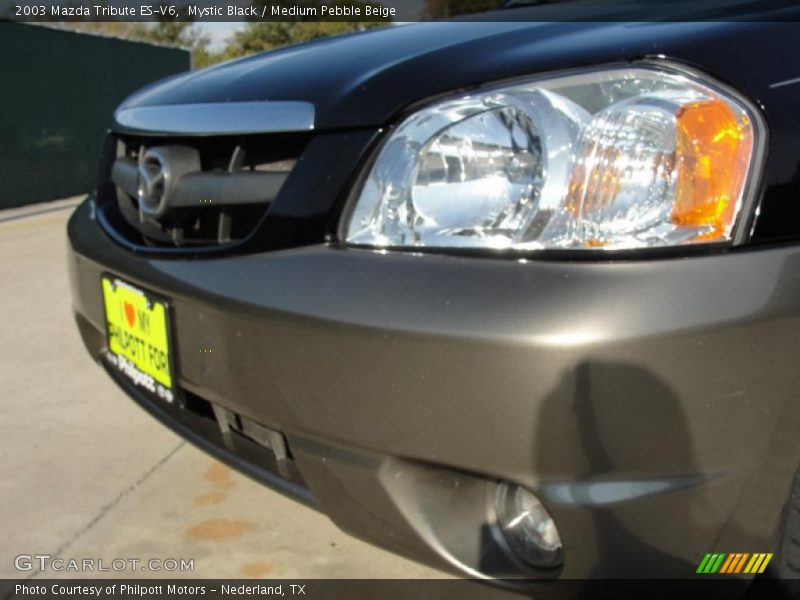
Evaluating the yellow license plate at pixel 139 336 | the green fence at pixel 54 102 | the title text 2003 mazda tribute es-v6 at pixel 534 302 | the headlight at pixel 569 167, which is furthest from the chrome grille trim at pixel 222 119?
the green fence at pixel 54 102

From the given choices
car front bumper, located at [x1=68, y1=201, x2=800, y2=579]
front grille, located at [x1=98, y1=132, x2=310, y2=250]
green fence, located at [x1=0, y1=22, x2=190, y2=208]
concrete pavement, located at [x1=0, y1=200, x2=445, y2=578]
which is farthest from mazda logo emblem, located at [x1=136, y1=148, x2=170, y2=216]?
green fence, located at [x1=0, y1=22, x2=190, y2=208]

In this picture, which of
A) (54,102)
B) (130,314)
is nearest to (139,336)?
(130,314)

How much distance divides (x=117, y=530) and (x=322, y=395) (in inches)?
42.7

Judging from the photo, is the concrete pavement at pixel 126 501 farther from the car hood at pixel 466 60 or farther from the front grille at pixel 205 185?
the car hood at pixel 466 60

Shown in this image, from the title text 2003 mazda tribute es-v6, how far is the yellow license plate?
108 mm

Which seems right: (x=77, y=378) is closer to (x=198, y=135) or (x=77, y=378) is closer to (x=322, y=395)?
(x=198, y=135)

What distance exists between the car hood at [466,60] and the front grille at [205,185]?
0.10 metres

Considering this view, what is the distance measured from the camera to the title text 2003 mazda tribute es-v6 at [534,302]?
119cm

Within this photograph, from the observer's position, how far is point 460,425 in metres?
1.26

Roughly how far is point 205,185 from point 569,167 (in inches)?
31.1

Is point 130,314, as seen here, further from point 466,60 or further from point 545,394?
point 545,394


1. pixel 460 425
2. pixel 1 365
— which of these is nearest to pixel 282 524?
pixel 460 425

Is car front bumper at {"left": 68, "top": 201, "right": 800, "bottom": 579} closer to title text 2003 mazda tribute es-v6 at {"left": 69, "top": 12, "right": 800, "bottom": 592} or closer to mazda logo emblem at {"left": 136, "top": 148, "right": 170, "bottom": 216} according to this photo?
title text 2003 mazda tribute es-v6 at {"left": 69, "top": 12, "right": 800, "bottom": 592}

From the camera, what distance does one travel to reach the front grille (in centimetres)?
165
